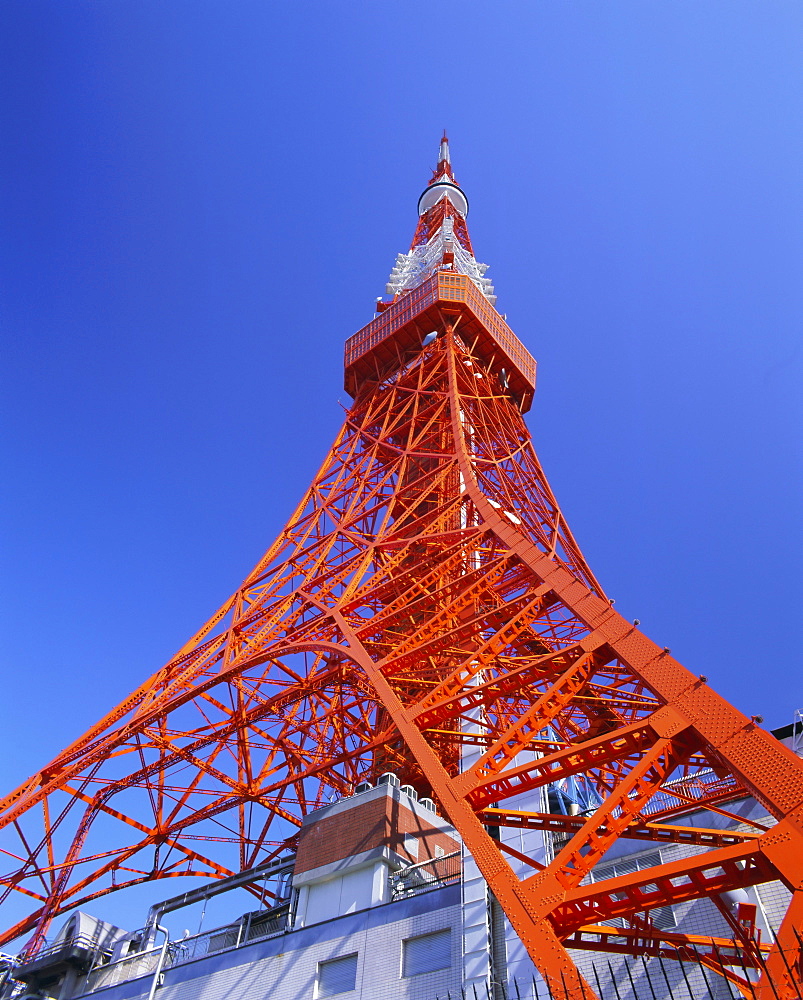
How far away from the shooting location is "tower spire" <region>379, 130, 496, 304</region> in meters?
27.7

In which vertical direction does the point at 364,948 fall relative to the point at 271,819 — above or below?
below

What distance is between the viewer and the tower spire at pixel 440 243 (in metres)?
27.7

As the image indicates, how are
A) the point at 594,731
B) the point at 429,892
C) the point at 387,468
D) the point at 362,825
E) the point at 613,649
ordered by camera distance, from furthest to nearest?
the point at 387,468 → the point at 362,825 → the point at 594,731 → the point at 429,892 → the point at 613,649

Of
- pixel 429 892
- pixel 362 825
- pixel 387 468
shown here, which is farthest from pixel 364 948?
pixel 387 468

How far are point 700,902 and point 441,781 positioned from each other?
3.76m

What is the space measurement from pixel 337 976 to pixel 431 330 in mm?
18247

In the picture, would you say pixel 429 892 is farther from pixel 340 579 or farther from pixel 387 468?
pixel 387 468

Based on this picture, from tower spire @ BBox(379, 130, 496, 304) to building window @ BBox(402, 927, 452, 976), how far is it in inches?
777

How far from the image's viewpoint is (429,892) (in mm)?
11508

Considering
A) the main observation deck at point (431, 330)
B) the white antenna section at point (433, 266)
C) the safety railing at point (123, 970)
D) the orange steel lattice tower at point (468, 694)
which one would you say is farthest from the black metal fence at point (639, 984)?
the white antenna section at point (433, 266)

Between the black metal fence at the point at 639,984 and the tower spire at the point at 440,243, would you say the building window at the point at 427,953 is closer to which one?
the black metal fence at the point at 639,984

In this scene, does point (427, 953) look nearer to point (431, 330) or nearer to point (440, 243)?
point (431, 330)

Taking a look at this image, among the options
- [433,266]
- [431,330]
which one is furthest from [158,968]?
[433,266]

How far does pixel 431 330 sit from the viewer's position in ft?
82.2
